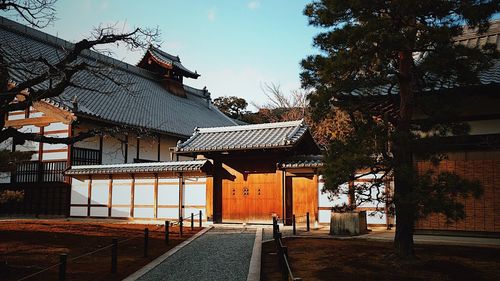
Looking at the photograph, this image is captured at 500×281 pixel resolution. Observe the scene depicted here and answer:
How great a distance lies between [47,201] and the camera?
21.8 meters

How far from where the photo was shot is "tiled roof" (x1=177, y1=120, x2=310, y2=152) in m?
17.6

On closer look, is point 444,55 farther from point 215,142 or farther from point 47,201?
point 47,201

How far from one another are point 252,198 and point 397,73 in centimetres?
1085

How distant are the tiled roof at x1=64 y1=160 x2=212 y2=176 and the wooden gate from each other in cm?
150

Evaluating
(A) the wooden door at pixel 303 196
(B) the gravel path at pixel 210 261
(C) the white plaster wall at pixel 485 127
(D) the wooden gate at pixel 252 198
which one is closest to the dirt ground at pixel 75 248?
(B) the gravel path at pixel 210 261

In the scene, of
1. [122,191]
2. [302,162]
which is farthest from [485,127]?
[122,191]

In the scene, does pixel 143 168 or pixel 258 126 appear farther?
pixel 258 126

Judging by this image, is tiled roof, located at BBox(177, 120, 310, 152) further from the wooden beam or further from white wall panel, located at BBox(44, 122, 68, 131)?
the wooden beam

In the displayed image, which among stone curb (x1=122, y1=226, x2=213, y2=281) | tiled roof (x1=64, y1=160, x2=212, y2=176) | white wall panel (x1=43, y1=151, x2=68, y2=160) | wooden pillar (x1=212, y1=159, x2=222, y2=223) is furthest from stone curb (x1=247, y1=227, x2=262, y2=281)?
white wall panel (x1=43, y1=151, x2=68, y2=160)

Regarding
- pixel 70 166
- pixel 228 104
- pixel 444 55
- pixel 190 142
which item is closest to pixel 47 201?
pixel 70 166

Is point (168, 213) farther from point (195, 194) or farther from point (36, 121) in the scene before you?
point (36, 121)

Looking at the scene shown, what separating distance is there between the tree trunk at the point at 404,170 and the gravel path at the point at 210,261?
3410 mm

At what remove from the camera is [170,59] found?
38.8 m

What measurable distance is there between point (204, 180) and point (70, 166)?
750 centimetres
